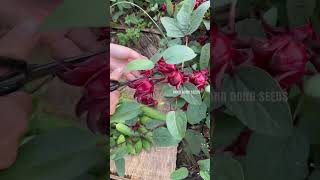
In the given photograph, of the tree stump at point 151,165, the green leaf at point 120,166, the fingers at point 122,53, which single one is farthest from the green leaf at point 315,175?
the fingers at point 122,53

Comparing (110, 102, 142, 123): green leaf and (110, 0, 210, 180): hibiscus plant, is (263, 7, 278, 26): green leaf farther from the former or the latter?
(110, 102, 142, 123): green leaf

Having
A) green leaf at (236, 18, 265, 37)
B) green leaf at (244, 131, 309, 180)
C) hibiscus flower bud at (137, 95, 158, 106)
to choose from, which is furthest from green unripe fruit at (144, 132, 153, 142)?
green leaf at (236, 18, 265, 37)

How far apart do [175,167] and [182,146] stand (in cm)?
10

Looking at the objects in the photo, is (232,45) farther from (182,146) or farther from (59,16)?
(59,16)

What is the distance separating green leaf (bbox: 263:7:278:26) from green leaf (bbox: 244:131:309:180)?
51 centimetres

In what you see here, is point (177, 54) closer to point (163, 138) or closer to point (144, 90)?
point (144, 90)

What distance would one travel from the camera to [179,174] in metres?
1.88

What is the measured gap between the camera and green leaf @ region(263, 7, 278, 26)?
191 cm

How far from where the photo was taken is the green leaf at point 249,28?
1.90 metres

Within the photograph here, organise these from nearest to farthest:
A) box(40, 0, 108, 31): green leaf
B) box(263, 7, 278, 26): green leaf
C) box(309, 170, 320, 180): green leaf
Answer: box(40, 0, 108, 31): green leaf < box(263, 7, 278, 26): green leaf < box(309, 170, 320, 180): green leaf

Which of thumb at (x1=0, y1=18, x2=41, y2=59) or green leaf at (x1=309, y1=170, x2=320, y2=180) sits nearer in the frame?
thumb at (x1=0, y1=18, x2=41, y2=59)

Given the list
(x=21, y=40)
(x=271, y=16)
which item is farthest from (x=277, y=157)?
(x=21, y=40)

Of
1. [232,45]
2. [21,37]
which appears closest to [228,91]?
[232,45]

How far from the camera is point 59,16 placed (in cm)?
183
